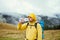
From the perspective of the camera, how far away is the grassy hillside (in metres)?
3.44

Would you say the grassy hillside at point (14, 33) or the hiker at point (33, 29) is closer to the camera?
the hiker at point (33, 29)

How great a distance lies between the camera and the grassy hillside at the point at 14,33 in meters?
3.44

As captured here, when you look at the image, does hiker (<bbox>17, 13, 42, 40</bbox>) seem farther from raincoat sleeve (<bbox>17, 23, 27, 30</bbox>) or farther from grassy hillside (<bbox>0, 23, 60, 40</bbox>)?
grassy hillside (<bbox>0, 23, 60, 40</bbox>)

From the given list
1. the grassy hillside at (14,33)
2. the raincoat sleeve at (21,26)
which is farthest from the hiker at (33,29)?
the grassy hillside at (14,33)

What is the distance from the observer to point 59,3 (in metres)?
3.45

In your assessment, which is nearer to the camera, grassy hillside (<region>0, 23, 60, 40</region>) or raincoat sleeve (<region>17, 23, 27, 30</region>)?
raincoat sleeve (<region>17, 23, 27, 30</region>)

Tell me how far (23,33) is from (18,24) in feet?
0.50

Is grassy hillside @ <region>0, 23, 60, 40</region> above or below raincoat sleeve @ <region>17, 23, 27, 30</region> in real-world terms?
below

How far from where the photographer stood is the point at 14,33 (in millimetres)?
3459

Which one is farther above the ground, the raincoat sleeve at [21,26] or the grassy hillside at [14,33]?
the raincoat sleeve at [21,26]

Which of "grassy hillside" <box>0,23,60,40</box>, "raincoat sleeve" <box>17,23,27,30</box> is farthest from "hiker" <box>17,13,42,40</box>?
"grassy hillside" <box>0,23,60,40</box>

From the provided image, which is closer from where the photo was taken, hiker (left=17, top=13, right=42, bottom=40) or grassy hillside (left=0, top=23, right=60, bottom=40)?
hiker (left=17, top=13, right=42, bottom=40)

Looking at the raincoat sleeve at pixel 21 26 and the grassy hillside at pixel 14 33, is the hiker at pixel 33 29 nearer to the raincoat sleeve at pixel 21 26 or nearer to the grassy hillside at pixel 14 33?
the raincoat sleeve at pixel 21 26

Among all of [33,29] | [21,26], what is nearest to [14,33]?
[21,26]
